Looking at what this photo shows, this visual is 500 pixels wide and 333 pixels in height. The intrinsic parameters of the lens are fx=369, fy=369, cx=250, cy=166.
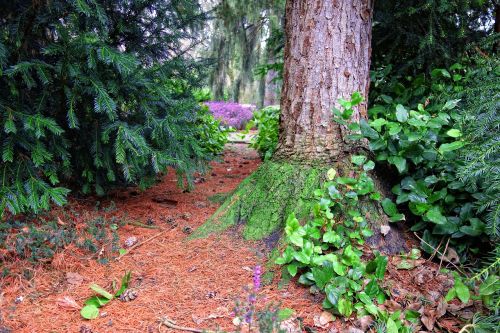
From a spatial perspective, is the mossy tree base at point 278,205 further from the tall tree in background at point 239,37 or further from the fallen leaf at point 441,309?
the tall tree in background at point 239,37

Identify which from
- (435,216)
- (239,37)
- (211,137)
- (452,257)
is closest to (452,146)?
(435,216)

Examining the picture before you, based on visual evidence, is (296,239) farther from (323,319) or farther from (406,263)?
(406,263)

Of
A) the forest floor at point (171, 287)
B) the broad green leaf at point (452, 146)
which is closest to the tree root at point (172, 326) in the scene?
the forest floor at point (171, 287)

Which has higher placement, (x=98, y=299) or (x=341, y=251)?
(x=341, y=251)

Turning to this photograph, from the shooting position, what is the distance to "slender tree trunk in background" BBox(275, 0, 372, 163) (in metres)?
2.48

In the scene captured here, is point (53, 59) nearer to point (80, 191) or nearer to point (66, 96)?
point (66, 96)

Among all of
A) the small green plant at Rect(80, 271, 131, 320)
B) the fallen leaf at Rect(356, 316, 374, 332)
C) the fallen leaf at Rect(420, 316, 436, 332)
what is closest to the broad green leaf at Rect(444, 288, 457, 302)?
the fallen leaf at Rect(420, 316, 436, 332)

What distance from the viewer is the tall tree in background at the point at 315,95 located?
97.5 inches

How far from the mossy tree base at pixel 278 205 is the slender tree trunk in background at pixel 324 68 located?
12cm

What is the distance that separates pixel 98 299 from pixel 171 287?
394 millimetres

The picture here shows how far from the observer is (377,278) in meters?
1.95

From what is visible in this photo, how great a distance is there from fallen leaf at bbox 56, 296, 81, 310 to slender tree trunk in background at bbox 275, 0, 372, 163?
159 centimetres

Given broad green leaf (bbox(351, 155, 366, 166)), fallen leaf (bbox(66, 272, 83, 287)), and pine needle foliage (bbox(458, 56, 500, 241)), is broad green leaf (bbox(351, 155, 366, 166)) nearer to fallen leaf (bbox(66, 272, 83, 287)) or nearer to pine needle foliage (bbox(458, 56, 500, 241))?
pine needle foliage (bbox(458, 56, 500, 241))

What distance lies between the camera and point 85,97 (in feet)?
9.34
